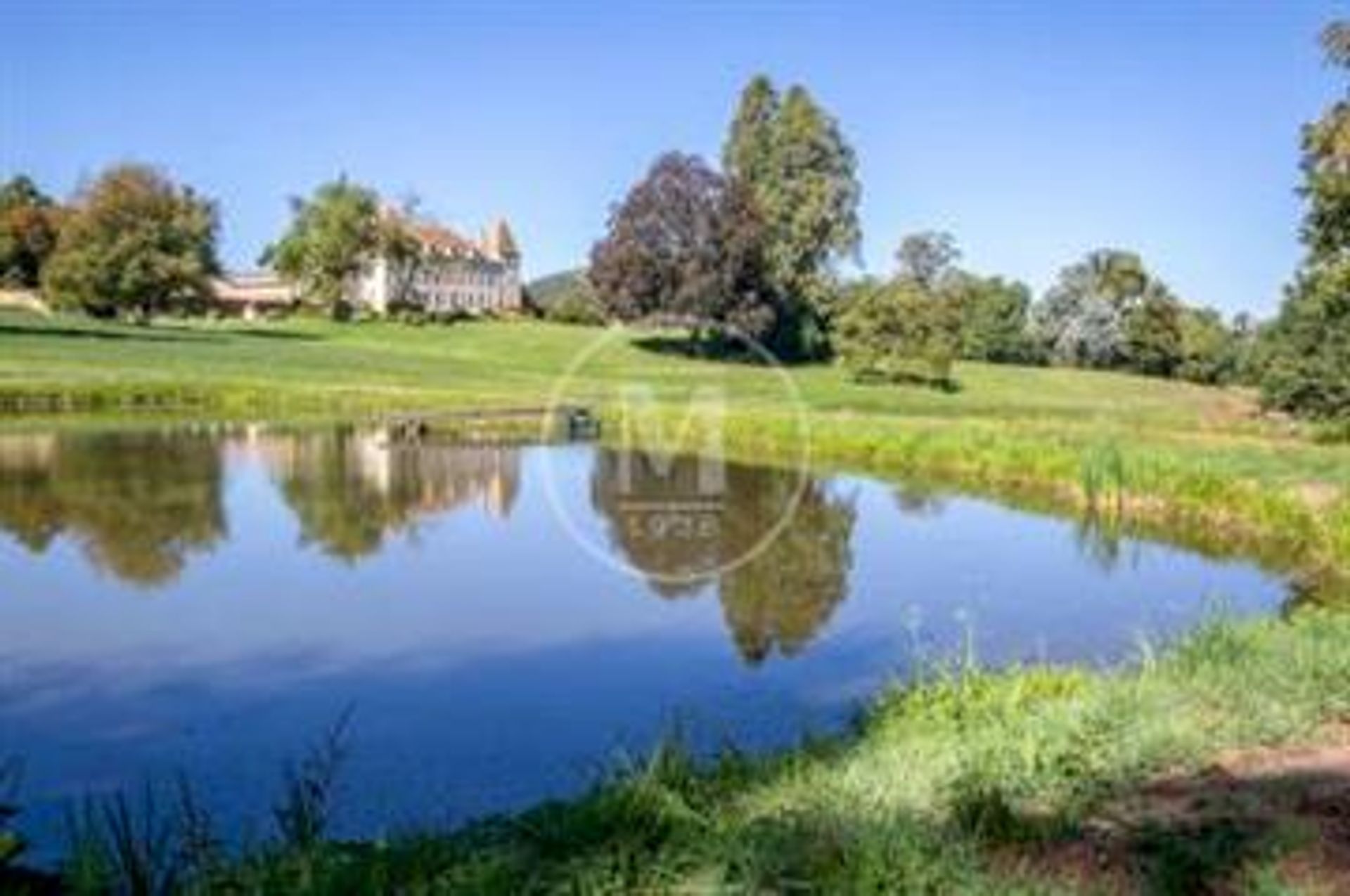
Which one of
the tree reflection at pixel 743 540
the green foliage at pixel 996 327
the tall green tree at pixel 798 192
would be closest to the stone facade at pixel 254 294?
the tall green tree at pixel 798 192

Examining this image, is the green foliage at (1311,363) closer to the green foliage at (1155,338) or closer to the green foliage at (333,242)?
the green foliage at (1155,338)

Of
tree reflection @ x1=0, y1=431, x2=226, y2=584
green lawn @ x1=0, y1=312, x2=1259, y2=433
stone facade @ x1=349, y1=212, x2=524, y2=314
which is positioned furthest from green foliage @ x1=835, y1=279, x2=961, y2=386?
stone facade @ x1=349, y1=212, x2=524, y2=314

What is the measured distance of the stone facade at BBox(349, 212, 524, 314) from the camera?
363ft

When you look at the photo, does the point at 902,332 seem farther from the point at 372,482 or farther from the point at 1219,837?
the point at 1219,837

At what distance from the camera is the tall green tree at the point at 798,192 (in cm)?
7719

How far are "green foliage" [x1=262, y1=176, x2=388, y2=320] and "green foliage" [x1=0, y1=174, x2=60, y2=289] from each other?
40.3 feet

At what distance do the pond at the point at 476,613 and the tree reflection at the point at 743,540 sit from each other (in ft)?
0.29

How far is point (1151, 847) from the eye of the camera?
23.8 feet

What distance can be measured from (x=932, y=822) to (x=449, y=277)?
13838 cm

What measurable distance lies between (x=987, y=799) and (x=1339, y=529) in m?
17.2

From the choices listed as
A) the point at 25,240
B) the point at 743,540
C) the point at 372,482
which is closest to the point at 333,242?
the point at 25,240

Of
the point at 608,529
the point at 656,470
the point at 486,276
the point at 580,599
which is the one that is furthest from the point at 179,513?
the point at 486,276

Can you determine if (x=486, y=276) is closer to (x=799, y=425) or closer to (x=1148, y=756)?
(x=799, y=425)

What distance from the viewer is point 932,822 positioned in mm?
7422
